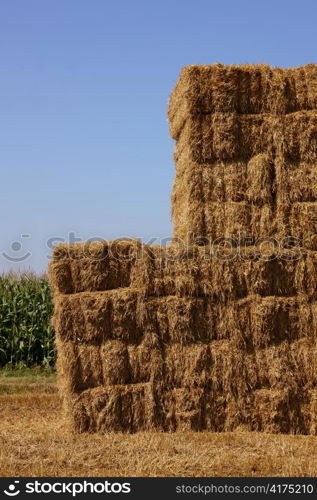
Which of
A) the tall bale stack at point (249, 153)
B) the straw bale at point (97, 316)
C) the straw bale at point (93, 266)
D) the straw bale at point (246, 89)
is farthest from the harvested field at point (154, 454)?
the straw bale at point (246, 89)

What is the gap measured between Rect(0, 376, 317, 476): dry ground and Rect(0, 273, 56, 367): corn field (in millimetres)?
8037

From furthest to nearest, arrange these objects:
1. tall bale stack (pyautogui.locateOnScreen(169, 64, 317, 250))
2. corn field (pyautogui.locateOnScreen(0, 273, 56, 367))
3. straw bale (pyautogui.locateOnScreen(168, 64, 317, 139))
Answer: corn field (pyautogui.locateOnScreen(0, 273, 56, 367)) → straw bale (pyautogui.locateOnScreen(168, 64, 317, 139)) → tall bale stack (pyautogui.locateOnScreen(169, 64, 317, 250))

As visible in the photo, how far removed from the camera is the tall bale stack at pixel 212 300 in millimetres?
10062

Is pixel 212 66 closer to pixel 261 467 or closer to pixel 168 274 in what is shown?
pixel 168 274

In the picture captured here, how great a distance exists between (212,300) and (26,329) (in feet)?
31.2

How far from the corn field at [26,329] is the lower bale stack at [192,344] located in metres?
8.52

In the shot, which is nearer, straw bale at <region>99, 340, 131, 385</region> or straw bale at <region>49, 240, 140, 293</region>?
straw bale at <region>99, 340, 131, 385</region>

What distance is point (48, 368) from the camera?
18281mm

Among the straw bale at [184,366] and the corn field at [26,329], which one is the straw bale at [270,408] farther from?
the corn field at [26,329]

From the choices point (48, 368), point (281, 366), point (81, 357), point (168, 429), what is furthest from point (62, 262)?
point (48, 368)

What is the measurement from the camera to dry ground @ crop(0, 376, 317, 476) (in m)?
7.74

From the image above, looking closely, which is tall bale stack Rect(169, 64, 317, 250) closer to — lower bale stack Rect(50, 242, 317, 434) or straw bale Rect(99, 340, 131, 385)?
lower bale stack Rect(50, 242, 317, 434)

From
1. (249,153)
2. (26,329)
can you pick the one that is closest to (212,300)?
(249,153)

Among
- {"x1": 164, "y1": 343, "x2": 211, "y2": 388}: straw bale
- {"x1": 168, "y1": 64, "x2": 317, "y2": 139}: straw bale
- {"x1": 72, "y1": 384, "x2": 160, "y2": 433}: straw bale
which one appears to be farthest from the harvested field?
{"x1": 168, "y1": 64, "x2": 317, "y2": 139}: straw bale
